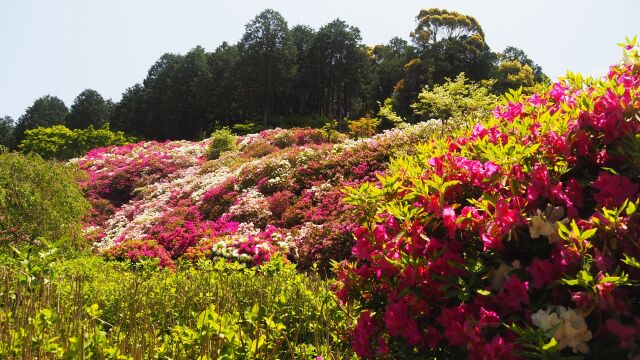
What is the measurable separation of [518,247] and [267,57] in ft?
128

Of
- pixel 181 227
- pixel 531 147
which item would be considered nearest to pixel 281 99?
pixel 181 227

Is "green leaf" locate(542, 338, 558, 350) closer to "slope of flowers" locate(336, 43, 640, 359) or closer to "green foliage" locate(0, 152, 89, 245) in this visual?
"slope of flowers" locate(336, 43, 640, 359)

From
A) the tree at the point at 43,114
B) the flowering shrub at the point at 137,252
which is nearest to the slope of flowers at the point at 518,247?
the flowering shrub at the point at 137,252

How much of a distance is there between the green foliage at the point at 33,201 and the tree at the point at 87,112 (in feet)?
161

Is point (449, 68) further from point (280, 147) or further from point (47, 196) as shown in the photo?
point (47, 196)

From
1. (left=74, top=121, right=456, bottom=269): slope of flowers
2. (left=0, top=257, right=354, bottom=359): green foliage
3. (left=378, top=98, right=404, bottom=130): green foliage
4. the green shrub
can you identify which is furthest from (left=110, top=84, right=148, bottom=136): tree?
(left=0, top=257, right=354, bottom=359): green foliage

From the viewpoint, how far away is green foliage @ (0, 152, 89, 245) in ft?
30.5

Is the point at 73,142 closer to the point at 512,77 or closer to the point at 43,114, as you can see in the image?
the point at 43,114

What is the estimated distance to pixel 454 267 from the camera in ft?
6.32

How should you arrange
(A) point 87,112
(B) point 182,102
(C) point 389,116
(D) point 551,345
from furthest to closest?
(A) point 87,112 → (B) point 182,102 → (C) point 389,116 → (D) point 551,345

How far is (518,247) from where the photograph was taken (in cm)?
194

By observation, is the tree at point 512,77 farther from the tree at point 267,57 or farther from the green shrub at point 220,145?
the green shrub at point 220,145

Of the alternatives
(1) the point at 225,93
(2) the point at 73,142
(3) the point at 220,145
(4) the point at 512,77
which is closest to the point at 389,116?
(3) the point at 220,145

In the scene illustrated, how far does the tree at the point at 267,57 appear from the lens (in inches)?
1549
